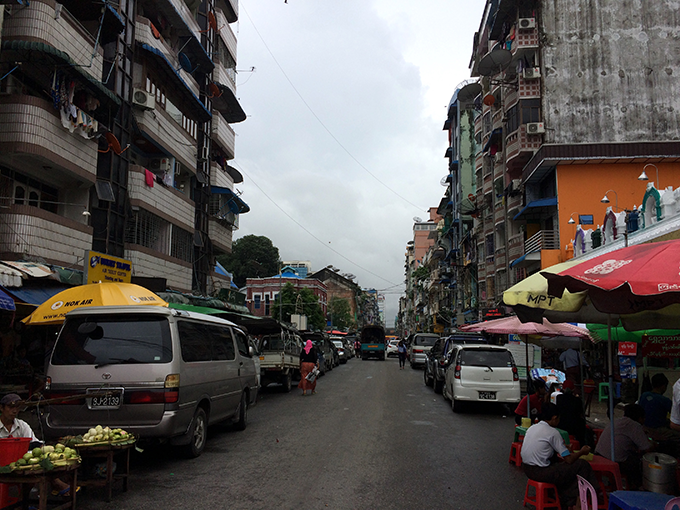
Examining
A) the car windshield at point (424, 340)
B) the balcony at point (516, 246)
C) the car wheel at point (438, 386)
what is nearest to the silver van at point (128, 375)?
the car wheel at point (438, 386)

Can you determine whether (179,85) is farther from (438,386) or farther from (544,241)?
(544,241)

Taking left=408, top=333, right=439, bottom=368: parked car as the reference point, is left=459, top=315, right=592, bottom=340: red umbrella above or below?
above

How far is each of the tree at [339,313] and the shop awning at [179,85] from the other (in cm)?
6394

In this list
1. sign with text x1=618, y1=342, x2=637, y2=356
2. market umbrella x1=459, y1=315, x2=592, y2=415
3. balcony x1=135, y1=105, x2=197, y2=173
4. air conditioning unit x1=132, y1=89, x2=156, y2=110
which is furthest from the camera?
balcony x1=135, y1=105, x2=197, y2=173

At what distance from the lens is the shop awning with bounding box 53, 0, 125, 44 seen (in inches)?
646

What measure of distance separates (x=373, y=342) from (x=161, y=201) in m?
30.2

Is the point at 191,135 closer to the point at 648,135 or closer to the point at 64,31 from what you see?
the point at 64,31

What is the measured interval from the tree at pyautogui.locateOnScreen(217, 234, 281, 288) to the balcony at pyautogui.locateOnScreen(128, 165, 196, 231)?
5512cm

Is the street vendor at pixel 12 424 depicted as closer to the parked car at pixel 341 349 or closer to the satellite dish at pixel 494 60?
the satellite dish at pixel 494 60

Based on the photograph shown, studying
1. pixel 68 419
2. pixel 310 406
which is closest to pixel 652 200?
pixel 310 406

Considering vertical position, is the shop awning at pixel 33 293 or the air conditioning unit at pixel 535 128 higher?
the air conditioning unit at pixel 535 128

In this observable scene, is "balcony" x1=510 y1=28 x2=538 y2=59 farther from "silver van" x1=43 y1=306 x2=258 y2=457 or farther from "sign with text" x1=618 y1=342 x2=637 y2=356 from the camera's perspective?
"silver van" x1=43 y1=306 x2=258 y2=457

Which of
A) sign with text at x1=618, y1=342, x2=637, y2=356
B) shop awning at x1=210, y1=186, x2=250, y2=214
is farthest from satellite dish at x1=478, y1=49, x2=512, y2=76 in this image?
sign with text at x1=618, y1=342, x2=637, y2=356

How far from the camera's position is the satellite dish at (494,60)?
27.9 m
